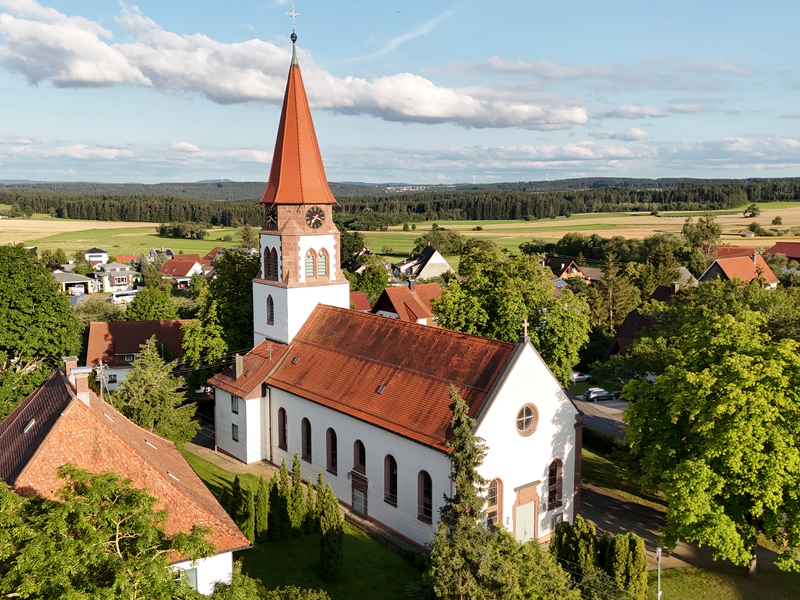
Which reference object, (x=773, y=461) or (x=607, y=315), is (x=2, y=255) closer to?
(x=773, y=461)

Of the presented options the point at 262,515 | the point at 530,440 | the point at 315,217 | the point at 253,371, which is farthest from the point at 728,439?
the point at 253,371

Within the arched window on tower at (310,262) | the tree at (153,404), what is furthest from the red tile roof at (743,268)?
the tree at (153,404)

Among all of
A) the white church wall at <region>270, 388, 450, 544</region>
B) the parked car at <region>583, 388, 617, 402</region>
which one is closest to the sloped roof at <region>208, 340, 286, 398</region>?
the white church wall at <region>270, 388, 450, 544</region>

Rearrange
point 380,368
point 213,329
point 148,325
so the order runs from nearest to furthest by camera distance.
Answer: point 380,368, point 213,329, point 148,325

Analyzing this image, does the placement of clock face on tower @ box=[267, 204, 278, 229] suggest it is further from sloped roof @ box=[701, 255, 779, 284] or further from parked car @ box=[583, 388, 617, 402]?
sloped roof @ box=[701, 255, 779, 284]

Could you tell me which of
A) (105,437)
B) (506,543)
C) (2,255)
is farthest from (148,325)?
(506,543)
